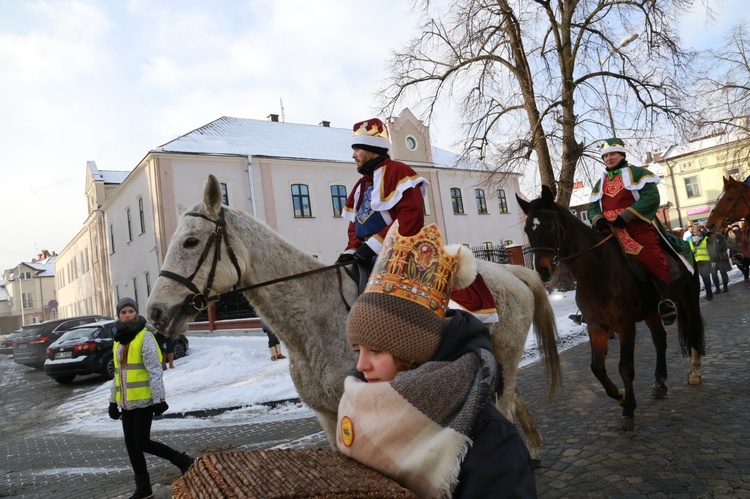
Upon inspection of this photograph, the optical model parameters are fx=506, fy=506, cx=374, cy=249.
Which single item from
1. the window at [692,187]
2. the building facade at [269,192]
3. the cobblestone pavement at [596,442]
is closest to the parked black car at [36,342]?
the building facade at [269,192]

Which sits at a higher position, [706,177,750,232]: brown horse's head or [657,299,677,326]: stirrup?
[706,177,750,232]: brown horse's head

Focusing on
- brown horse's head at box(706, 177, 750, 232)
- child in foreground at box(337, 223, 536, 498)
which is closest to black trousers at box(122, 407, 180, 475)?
child in foreground at box(337, 223, 536, 498)

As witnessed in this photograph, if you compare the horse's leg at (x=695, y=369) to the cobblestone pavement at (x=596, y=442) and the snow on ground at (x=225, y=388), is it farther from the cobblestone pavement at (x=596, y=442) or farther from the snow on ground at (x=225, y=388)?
the snow on ground at (x=225, y=388)

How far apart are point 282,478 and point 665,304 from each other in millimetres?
5603

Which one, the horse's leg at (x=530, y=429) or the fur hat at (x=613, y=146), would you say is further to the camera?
the fur hat at (x=613, y=146)

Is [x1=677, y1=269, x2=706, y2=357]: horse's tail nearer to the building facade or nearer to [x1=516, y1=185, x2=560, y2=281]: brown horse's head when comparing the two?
[x1=516, y1=185, x2=560, y2=281]: brown horse's head

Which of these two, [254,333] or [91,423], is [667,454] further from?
[254,333]

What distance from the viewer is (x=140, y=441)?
16.9 ft

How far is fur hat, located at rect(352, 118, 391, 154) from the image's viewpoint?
3889mm

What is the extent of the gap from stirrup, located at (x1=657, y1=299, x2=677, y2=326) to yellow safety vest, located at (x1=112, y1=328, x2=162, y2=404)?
5.62m

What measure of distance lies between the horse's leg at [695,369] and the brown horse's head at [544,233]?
2456 millimetres

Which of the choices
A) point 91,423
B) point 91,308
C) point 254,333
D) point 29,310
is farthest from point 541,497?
point 29,310

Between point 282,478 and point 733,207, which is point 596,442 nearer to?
point 282,478

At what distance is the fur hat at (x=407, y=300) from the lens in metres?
1.73
